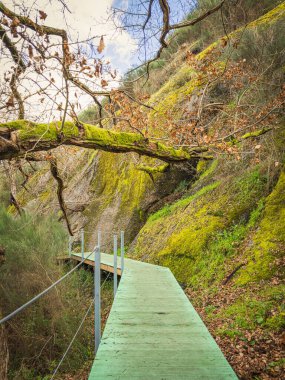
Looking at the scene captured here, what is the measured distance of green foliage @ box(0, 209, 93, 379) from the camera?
6.35 m

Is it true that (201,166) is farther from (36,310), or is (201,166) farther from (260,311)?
(36,310)

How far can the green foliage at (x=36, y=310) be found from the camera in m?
6.35

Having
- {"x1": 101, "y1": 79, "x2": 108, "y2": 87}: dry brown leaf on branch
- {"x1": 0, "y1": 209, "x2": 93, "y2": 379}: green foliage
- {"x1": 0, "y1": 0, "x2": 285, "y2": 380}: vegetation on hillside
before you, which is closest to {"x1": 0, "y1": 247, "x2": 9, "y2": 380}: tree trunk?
{"x1": 0, "y1": 209, "x2": 93, "y2": 379}: green foliage

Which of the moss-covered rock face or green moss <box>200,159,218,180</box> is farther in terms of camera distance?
green moss <box>200,159,218,180</box>

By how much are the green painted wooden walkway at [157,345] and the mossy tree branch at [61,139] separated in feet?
9.04

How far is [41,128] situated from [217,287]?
17.2 feet

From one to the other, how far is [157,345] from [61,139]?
329cm

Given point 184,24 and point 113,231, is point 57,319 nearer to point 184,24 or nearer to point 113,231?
point 184,24

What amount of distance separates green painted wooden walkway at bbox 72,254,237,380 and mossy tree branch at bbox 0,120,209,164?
9.04ft

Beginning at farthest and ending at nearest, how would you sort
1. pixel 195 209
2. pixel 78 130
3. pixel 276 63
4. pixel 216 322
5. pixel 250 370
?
1. pixel 195 209
2. pixel 276 63
3. pixel 216 322
4. pixel 78 130
5. pixel 250 370

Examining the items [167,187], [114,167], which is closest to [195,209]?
[167,187]

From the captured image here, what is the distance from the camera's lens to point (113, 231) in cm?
1483

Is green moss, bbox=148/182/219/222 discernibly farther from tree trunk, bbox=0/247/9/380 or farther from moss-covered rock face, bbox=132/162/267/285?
tree trunk, bbox=0/247/9/380

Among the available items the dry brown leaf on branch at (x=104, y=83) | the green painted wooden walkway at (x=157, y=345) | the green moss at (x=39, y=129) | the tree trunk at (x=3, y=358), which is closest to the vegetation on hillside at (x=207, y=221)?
the green moss at (x=39, y=129)
